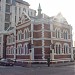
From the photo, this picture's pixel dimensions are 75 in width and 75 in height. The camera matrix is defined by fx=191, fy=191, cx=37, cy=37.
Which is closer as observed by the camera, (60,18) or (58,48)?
(58,48)

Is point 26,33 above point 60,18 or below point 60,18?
below

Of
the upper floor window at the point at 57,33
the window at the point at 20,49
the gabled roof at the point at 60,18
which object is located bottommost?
the window at the point at 20,49

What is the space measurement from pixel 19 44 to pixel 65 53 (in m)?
11.0

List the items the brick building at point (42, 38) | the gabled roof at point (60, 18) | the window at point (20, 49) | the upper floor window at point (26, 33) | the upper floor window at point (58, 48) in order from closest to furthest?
the brick building at point (42, 38) < the upper floor window at point (58, 48) < the upper floor window at point (26, 33) < the gabled roof at point (60, 18) < the window at point (20, 49)

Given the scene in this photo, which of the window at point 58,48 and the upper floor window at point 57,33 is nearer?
the window at point 58,48

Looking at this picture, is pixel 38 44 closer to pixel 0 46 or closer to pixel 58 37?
pixel 58 37

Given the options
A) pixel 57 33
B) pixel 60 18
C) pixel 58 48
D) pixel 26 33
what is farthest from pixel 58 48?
pixel 26 33

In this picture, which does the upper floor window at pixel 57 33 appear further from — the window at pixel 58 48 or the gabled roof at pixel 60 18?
the gabled roof at pixel 60 18

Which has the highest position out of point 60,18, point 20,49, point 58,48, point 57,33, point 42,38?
point 60,18

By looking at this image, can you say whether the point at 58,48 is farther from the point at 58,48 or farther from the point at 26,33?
the point at 26,33

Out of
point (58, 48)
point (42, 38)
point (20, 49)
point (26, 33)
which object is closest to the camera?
point (42, 38)

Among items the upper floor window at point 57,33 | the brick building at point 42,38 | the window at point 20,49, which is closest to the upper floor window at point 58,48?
the brick building at point 42,38

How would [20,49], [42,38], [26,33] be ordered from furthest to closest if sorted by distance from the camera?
1. [20,49]
2. [26,33]
3. [42,38]

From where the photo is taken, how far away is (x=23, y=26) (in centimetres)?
4409
